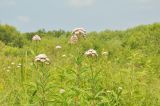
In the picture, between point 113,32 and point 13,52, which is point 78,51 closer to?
point 13,52

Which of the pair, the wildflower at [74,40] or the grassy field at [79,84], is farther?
the wildflower at [74,40]

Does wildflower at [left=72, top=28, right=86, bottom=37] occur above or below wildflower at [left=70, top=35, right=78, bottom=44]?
above

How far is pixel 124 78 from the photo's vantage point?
21.0ft

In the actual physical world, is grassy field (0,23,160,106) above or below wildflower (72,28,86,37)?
below

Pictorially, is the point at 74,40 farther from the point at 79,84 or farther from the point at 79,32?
the point at 79,84

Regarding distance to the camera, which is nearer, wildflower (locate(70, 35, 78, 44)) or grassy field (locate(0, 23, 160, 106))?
grassy field (locate(0, 23, 160, 106))

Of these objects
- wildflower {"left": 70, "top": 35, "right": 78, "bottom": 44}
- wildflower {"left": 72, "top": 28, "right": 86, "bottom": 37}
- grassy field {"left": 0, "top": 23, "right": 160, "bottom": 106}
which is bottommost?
A: grassy field {"left": 0, "top": 23, "right": 160, "bottom": 106}

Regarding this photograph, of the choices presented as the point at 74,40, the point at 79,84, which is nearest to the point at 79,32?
the point at 74,40

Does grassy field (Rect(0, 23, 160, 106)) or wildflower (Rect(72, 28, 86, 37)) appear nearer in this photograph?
grassy field (Rect(0, 23, 160, 106))

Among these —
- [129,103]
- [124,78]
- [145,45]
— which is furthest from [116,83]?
[145,45]

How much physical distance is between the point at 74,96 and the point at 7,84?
2.87 metres

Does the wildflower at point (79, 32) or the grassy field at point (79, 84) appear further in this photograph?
the wildflower at point (79, 32)

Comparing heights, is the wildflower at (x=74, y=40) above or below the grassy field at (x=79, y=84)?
above

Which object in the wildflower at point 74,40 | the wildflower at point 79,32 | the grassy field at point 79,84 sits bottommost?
the grassy field at point 79,84
